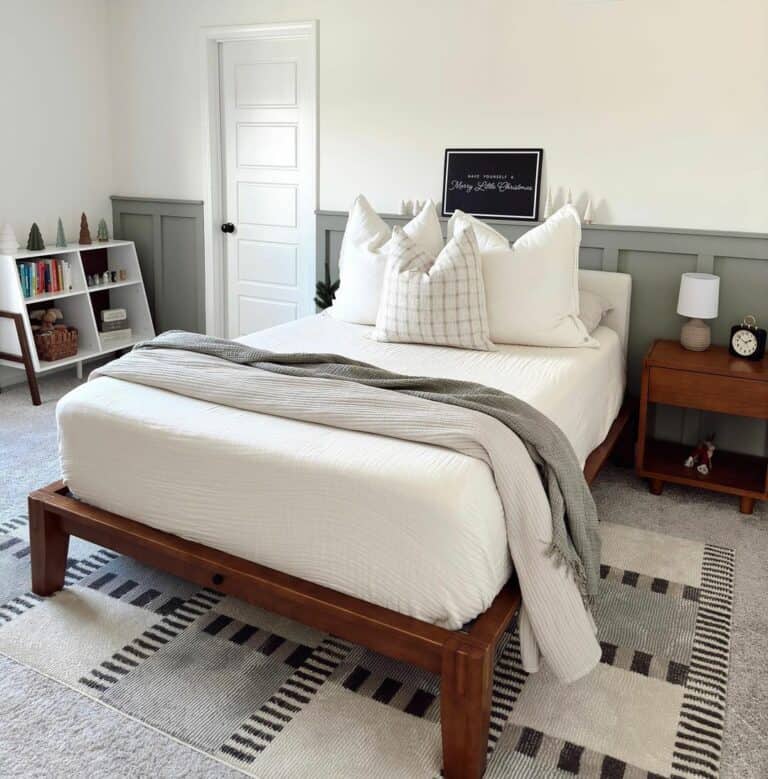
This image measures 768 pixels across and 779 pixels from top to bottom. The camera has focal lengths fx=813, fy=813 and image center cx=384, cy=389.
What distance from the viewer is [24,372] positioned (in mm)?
4762

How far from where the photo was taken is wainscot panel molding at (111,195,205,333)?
16.5 ft

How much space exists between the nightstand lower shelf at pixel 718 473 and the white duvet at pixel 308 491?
2.90 ft

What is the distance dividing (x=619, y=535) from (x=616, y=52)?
6.94ft

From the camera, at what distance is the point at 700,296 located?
Result: 3.36m

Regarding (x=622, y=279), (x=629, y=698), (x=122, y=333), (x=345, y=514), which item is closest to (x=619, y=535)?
(x=629, y=698)

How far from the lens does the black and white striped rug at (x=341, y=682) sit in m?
1.90

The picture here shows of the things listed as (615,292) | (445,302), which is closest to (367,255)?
(445,302)

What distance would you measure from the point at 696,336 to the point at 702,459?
0.52 metres

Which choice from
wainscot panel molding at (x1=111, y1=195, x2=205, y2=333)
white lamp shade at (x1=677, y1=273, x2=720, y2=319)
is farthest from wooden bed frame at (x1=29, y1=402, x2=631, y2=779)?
wainscot panel molding at (x1=111, y1=195, x2=205, y2=333)

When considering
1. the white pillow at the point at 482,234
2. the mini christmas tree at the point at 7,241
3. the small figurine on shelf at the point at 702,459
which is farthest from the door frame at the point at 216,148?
the small figurine on shelf at the point at 702,459

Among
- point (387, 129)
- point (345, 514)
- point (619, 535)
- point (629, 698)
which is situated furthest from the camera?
Result: point (387, 129)

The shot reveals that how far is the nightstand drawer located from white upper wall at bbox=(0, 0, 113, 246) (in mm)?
3601

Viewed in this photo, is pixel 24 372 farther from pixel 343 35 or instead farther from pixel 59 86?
pixel 343 35

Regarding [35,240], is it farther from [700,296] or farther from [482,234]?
[700,296]
